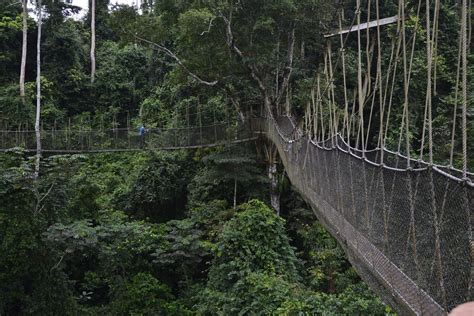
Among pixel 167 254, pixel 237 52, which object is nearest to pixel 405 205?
pixel 167 254

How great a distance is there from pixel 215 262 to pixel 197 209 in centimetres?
190

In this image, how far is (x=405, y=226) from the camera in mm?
2426

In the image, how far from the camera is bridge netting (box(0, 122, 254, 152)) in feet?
27.7

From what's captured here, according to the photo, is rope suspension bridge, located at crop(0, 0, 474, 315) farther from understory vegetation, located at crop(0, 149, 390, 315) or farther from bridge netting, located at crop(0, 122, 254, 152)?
bridge netting, located at crop(0, 122, 254, 152)

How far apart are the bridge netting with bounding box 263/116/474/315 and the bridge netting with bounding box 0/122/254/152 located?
457 centimetres

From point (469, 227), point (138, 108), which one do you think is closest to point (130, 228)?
point (469, 227)

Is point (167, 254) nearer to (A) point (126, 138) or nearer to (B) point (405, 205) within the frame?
(A) point (126, 138)

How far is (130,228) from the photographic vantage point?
24.0ft

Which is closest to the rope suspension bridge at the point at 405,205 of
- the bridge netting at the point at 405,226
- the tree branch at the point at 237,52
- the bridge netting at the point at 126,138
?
the bridge netting at the point at 405,226

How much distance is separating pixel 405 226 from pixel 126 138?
7.19 meters

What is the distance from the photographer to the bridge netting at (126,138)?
844 cm

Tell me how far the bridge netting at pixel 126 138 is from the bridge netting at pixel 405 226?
4.57m

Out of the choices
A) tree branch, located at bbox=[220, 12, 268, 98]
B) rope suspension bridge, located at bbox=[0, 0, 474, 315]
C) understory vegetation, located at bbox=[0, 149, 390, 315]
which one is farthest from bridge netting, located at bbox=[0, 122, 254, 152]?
rope suspension bridge, located at bbox=[0, 0, 474, 315]

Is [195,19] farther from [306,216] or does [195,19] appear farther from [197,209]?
[306,216]
